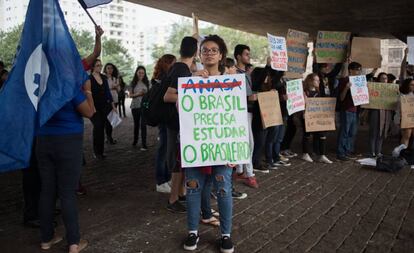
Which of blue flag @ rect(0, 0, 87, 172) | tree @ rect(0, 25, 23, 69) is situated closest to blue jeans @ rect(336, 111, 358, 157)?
blue flag @ rect(0, 0, 87, 172)

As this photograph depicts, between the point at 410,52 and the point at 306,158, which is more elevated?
the point at 410,52

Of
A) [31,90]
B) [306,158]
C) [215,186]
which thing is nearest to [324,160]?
[306,158]

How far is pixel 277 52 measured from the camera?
620 centimetres

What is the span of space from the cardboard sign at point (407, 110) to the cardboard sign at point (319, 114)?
1181 mm

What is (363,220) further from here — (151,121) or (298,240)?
(151,121)

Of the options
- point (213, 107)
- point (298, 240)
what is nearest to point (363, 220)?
point (298, 240)

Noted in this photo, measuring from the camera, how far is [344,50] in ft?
24.9

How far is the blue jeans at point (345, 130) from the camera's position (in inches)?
285

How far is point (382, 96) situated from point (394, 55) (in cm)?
3852

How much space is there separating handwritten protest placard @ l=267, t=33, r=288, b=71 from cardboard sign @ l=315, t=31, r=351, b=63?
56.8 inches

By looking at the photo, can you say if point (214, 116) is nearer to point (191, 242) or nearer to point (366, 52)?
point (191, 242)

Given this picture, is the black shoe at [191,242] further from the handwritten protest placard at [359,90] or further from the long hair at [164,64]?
the handwritten protest placard at [359,90]

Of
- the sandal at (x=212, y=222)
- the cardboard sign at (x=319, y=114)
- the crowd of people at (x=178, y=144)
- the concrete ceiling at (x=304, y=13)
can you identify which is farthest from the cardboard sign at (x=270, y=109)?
the concrete ceiling at (x=304, y=13)

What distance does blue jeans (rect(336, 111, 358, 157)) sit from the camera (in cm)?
724
